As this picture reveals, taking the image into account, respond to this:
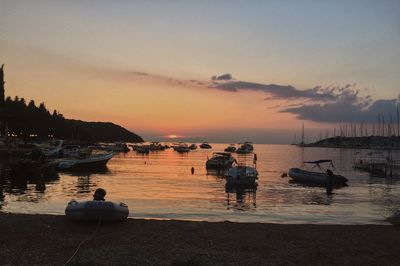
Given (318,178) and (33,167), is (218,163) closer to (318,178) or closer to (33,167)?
(318,178)

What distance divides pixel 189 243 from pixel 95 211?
447 cm

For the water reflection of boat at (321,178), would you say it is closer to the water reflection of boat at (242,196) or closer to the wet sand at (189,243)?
the water reflection of boat at (242,196)

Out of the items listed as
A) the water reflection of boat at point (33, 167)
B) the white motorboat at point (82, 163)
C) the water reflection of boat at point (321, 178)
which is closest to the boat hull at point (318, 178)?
the water reflection of boat at point (321, 178)

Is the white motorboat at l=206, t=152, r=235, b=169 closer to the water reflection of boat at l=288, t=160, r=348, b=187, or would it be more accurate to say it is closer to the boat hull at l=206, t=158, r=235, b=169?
the boat hull at l=206, t=158, r=235, b=169

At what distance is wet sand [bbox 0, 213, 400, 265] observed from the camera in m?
12.5

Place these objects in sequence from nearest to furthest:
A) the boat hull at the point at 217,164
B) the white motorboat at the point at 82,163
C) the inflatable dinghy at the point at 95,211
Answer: the inflatable dinghy at the point at 95,211, the white motorboat at the point at 82,163, the boat hull at the point at 217,164

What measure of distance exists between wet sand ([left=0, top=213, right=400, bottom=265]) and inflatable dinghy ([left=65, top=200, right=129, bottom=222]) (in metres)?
0.27

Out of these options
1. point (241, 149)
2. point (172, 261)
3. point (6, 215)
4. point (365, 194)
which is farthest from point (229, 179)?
point (241, 149)

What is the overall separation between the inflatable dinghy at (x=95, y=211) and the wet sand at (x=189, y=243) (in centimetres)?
27

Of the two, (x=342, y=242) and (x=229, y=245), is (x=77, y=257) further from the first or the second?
(x=342, y=242)

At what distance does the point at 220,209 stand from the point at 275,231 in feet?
40.7

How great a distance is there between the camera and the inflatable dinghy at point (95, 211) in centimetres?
1706

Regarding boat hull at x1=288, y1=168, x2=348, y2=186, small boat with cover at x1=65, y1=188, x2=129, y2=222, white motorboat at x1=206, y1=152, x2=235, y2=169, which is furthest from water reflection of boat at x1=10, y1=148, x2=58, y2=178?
small boat with cover at x1=65, y1=188, x2=129, y2=222

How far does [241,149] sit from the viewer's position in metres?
178
